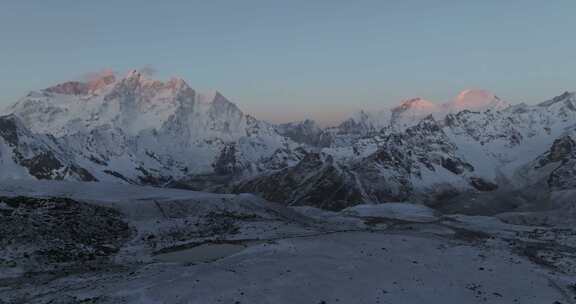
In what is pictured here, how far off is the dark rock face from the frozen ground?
481 mm

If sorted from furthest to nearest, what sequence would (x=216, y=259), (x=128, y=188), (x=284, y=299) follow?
(x=128, y=188) < (x=216, y=259) < (x=284, y=299)

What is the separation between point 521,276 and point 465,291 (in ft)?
31.6

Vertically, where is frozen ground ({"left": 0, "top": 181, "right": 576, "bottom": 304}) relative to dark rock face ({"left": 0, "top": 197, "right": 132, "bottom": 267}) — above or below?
below

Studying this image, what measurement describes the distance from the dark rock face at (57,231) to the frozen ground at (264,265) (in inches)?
18.9

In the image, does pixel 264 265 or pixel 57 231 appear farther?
pixel 57 231

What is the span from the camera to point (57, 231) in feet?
240

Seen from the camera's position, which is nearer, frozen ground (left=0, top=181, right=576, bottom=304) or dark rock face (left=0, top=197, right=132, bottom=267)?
frozen ground (left=0, top=181, right=576, bottom=304)

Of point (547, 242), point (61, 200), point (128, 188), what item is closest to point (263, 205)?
point (128, 188)

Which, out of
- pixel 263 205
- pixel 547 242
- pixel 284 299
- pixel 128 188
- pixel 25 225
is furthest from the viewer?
pixel 128 188

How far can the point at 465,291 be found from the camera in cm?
5338

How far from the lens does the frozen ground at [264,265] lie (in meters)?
50.3

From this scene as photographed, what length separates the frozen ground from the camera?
165 feet

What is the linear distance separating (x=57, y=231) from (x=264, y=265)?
27.1 metres

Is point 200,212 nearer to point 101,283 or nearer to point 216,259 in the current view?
point 216,259
